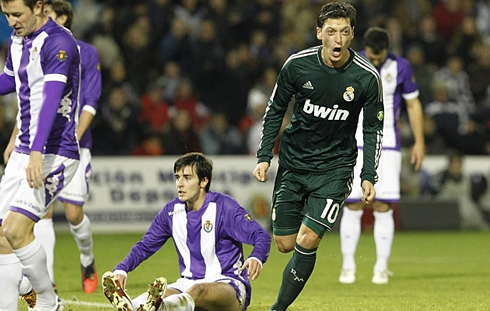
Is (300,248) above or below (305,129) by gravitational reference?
below

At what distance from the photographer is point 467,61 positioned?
20156 mm

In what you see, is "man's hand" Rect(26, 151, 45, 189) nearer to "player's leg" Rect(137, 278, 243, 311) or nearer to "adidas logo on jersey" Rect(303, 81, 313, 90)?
"player's leg" Rect(137, 278, 243, 311)

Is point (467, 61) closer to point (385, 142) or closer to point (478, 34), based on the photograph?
point (478, 34)

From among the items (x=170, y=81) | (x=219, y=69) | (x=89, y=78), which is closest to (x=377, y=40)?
(x=89, y=78)

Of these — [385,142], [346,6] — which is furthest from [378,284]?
[346,6]

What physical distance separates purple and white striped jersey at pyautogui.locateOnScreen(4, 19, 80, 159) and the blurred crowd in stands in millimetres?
9516

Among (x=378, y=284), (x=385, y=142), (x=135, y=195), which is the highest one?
(x=385, y=142)

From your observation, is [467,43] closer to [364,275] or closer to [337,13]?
[364,275]

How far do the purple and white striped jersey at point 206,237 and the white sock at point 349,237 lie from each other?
3.13m

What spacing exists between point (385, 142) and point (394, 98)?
0.46 m

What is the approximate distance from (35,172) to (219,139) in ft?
36.6

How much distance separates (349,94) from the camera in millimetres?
6816

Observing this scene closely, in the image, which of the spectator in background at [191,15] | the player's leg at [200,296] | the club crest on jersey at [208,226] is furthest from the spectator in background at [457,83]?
the player's leg at [200,296]

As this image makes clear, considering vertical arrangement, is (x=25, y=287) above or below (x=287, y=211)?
below
